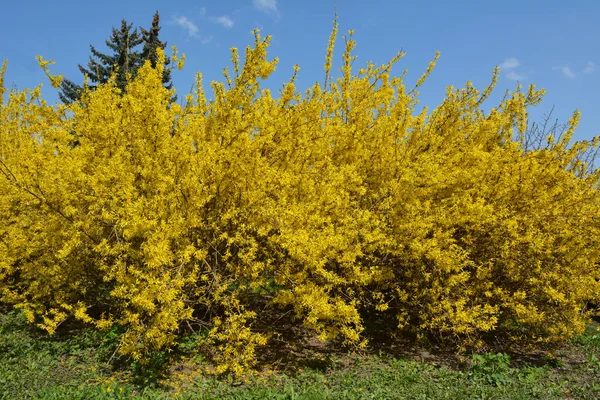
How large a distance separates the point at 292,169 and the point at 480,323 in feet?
9.22

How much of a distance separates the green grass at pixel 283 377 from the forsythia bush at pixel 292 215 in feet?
1.08

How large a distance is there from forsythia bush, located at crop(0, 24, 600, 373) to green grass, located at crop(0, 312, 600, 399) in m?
0.33

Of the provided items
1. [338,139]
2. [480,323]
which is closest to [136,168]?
[338,139]

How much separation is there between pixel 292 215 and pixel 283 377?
1.76 meters

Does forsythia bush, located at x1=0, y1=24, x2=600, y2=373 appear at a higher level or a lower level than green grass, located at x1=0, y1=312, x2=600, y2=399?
higher

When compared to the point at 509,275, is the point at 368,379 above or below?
below

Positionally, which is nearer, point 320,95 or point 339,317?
point 339,317

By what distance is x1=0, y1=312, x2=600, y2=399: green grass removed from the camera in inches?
160

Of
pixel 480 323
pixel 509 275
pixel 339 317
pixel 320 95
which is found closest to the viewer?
pixel 339 317

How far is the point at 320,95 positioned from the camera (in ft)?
19.4

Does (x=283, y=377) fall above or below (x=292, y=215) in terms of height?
below

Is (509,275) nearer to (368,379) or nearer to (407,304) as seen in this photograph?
(407,304)

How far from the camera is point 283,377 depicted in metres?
4.59

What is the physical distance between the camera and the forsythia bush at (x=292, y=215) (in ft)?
14.6
